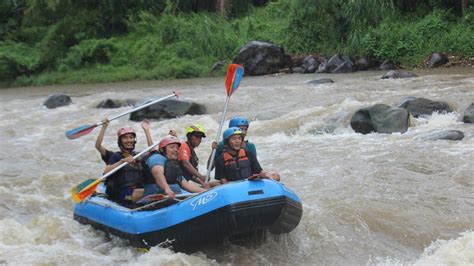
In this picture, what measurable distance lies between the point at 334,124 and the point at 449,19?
1110 centimetres

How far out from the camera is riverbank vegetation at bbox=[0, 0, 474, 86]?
59.5 feet

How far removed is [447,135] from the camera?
317 inches

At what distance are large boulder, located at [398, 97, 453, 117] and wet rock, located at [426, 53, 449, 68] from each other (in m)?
7.03

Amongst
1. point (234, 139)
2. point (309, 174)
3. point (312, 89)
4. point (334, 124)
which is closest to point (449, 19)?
point (312, 89)

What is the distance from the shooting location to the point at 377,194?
20.4ft

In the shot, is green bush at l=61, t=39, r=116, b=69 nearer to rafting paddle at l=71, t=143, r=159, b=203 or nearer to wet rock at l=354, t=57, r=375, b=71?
wet rock at l=354, t=57, r=375, b=71

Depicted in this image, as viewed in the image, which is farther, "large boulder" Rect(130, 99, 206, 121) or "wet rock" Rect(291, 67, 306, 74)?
"wet rock" Rect(291, 67, 306, 74)

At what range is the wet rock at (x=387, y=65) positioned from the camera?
17.3 metres

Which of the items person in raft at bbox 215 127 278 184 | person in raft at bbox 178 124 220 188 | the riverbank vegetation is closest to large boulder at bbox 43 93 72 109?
the riverbank vegetation

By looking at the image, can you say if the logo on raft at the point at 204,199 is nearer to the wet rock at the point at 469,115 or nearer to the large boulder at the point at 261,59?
the wet rock at the point at 469,115

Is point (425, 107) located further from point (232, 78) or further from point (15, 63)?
point (15, 63)

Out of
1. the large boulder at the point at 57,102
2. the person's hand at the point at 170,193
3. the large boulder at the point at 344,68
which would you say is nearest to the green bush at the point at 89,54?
the large boulder at the point at 57,102

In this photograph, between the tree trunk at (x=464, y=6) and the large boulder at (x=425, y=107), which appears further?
the tree trunk at (x=464, y=6)

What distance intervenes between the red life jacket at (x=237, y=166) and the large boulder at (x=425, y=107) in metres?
5.07
